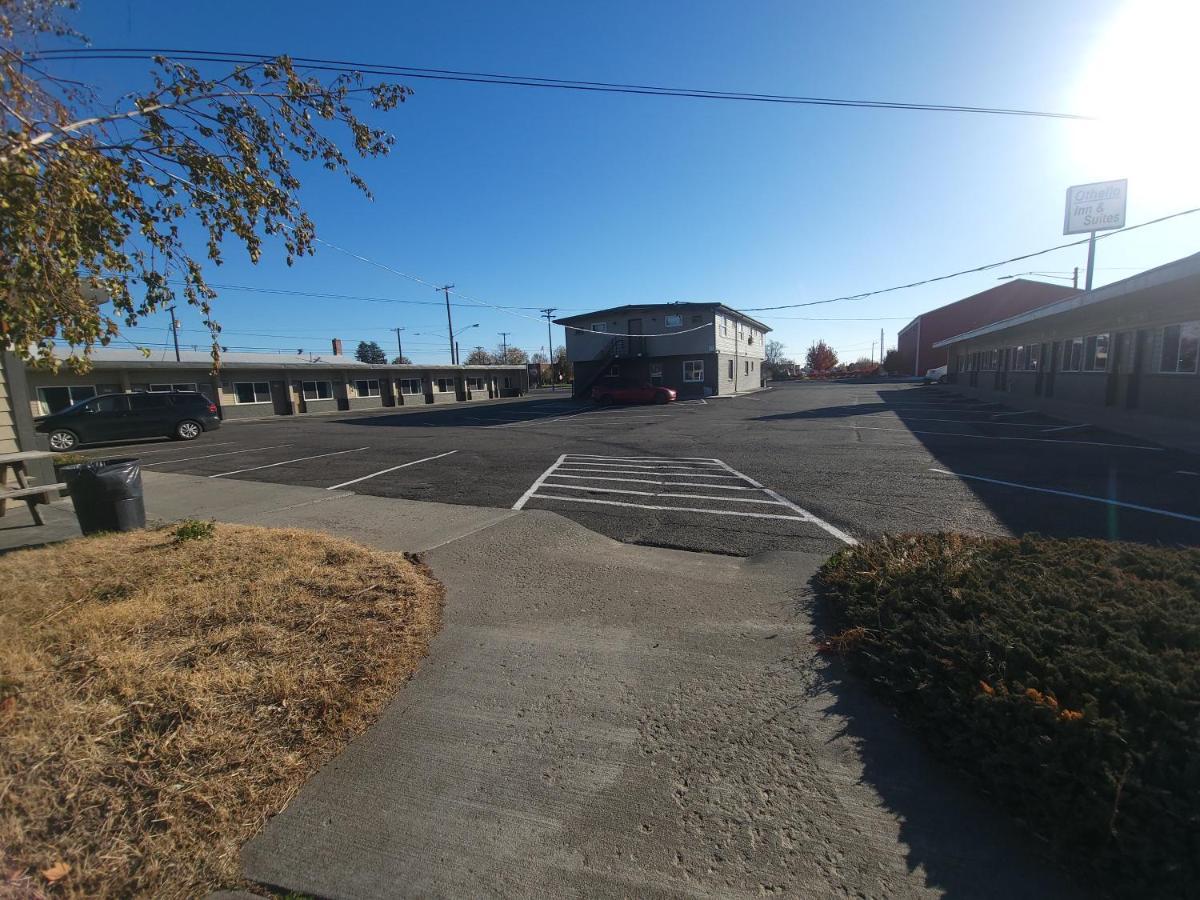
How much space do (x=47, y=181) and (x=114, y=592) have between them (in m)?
2.79

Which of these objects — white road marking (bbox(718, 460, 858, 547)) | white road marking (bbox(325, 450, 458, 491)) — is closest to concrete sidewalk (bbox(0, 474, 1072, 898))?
white road marking (bbox(718, 460, 858, 547))

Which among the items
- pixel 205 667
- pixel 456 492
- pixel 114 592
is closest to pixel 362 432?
pixel 456 492

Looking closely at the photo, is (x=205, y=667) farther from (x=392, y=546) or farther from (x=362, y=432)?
(x=362, y=432)

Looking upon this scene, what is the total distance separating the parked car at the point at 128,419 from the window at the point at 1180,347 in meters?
32.4

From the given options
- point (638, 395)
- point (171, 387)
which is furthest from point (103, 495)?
point (638, 395)

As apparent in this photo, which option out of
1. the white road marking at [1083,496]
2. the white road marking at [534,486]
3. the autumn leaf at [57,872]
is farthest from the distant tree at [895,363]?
the autumn leaf at [57,872]

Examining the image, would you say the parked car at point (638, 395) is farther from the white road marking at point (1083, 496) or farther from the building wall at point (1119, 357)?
the white road marking at point (1083, 496)

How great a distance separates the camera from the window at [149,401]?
19094mm

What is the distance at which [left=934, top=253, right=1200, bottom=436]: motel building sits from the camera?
13.8 m

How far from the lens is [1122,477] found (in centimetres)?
865

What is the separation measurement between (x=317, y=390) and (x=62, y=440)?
1771 cm

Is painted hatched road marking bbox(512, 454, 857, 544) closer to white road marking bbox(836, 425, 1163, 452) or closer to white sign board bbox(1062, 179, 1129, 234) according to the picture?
white road marking bbox(836, 425, 1163, 452)

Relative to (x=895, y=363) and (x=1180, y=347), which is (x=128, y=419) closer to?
(x=1180, y=347)

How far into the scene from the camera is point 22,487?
729cm
